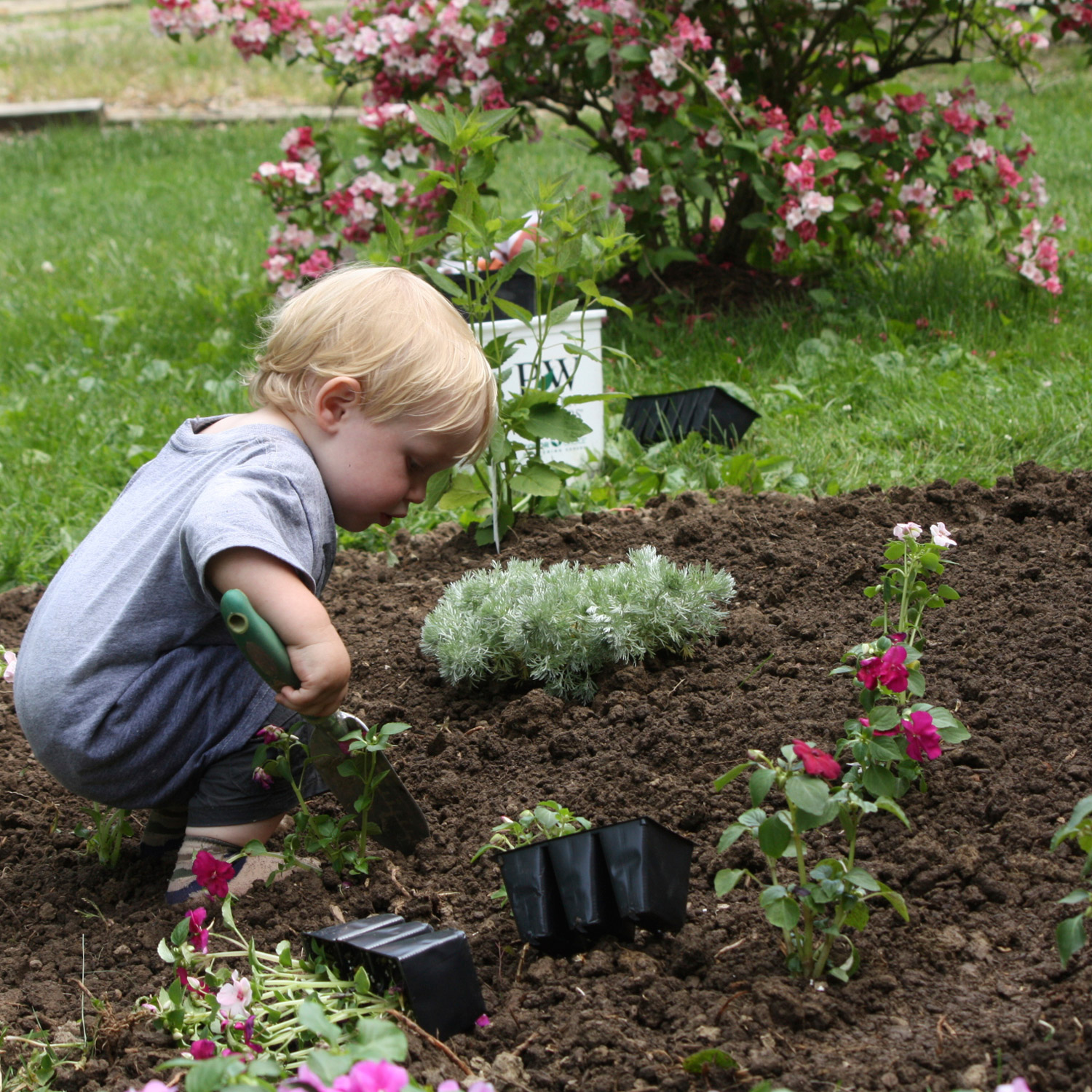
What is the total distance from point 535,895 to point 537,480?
1.41 meters

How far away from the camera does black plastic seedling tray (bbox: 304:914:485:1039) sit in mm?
1327

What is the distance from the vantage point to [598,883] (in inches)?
57.2

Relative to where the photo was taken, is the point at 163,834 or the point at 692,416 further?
the point at 692,416

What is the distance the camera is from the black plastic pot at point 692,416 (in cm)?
336

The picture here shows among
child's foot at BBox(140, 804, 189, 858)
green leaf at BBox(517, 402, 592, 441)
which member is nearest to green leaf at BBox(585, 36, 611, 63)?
green leaf at BBox(517, 402, 592, 441)

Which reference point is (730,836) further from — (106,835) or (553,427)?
(553,427)

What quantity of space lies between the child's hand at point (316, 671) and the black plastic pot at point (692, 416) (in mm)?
1967

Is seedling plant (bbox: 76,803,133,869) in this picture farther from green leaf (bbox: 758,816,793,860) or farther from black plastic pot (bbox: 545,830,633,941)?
green leaf (bbox: 758,816,793,860)

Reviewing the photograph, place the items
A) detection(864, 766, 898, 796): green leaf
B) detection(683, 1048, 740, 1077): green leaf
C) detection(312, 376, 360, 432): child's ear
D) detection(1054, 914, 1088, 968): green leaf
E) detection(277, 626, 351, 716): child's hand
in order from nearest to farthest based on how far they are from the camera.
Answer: detection(1054, 914, 1088, 968): green leaf, detection(683, 1048, 740, 1077): green leaf, detection(864, 766, 898, 796): green leaf, detection(277, 626, 351, 716): child's hand, detection(312, 376, 360, 432): child's ear

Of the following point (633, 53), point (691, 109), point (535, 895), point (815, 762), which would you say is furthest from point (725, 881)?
point (691, 109)

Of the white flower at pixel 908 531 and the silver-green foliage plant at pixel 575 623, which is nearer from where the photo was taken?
the white flower at pixel 908 531

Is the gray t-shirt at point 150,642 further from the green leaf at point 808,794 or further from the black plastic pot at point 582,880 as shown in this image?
the green leaf at point 808,794

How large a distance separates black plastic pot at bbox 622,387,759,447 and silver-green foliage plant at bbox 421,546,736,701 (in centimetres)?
117

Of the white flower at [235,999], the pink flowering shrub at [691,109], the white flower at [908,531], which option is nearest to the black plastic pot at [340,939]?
the white flower at [235,999]
